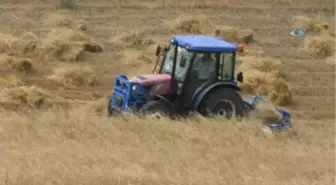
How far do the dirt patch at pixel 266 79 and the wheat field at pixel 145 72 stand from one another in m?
0.03

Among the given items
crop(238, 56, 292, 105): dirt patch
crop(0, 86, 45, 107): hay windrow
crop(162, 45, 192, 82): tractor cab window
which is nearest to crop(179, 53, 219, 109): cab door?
crop(162, 45, 192, 82): tractor cab window

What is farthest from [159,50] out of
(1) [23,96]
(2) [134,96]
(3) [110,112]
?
(1) [23,96]

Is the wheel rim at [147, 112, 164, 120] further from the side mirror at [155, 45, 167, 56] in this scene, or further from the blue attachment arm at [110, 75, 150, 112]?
the side mirror at [155, 45, 167, 56]

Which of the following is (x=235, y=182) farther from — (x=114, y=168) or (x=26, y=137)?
(x=26, y=137)

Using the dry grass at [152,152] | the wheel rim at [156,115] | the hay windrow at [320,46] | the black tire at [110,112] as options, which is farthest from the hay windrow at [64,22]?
the dry grass at [152,152]

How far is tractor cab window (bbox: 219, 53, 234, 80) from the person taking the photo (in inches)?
554

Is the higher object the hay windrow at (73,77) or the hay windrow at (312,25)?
the hay windrow at (312,25)

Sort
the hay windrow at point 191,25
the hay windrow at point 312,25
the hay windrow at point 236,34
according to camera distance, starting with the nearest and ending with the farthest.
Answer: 1. the hay windrow at point 236,34
2. the hay windrow at point 191,25
3. the hay windrow at point 312,25

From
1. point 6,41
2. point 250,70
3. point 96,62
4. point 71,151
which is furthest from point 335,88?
point 71,151

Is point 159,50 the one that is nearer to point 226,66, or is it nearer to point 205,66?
point 205,66

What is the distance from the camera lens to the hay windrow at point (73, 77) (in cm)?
1806

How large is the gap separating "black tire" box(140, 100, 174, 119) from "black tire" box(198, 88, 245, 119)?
53 cm

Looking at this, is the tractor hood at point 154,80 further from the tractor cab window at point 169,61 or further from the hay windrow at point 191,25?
the hay windrow at point 191,25

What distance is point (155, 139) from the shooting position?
35.9 feet
